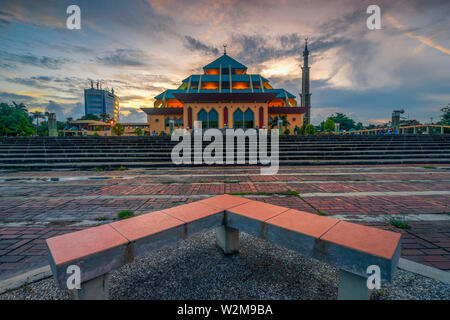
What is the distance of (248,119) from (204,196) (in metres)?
25.5

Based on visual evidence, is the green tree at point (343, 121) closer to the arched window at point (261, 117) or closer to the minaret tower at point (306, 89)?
the minaret tower at point (306, 89)

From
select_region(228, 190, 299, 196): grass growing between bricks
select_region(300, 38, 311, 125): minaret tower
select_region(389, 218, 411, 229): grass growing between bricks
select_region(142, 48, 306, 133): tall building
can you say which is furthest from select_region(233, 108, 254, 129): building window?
select_region(300, 38, 311, 125): minaret tower

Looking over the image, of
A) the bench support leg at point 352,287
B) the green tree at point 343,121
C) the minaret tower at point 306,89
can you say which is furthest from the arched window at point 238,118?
the green tree at point 343,121

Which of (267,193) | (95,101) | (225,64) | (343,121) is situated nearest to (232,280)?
(267,193)

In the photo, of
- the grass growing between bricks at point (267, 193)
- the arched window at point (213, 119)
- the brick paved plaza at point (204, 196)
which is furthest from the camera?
the arched window at point (213, 119)

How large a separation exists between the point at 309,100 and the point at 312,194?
5749cm

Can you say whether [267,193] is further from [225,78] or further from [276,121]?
[225,78]

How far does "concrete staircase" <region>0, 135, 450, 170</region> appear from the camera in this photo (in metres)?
10.5

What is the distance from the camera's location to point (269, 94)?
27.1m

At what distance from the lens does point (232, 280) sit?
214cm

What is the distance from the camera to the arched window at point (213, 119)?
28969 millimetres

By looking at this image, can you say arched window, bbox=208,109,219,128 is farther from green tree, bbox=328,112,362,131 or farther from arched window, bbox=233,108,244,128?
green tree, bbox=328,112,362,131

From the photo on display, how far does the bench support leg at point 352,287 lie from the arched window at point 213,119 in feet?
92.0
